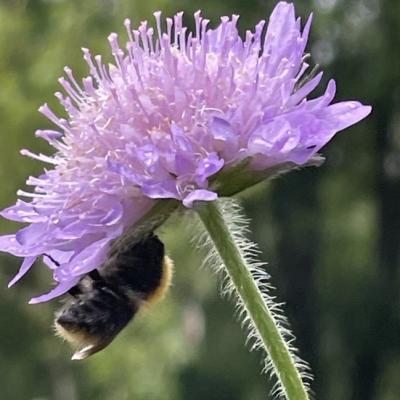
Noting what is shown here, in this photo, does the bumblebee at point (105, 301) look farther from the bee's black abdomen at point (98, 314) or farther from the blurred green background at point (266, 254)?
the blurred green background at point (266, 254)

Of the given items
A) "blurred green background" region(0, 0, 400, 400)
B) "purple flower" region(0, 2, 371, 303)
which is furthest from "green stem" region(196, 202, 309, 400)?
"blurred green background" region(0, 0, 400, 400)

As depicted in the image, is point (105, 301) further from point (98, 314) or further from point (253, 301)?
point (253, 301)

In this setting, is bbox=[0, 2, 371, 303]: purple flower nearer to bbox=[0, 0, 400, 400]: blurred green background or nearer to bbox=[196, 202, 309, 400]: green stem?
bbox=[196, 202, 309, 400]: green stem

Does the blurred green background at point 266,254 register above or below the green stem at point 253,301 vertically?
below

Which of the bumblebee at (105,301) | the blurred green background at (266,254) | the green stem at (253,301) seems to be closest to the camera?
the green stem at (253,301)

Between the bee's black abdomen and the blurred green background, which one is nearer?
the bee's black abdomen

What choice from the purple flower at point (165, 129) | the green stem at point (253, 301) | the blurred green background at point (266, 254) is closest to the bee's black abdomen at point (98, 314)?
the purple flower at point (165, 129)

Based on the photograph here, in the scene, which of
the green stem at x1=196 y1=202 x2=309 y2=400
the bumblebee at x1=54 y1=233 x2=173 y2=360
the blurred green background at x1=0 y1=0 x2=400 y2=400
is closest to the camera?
the green stem at x1=196 y1=202 x2=309 y2=400
